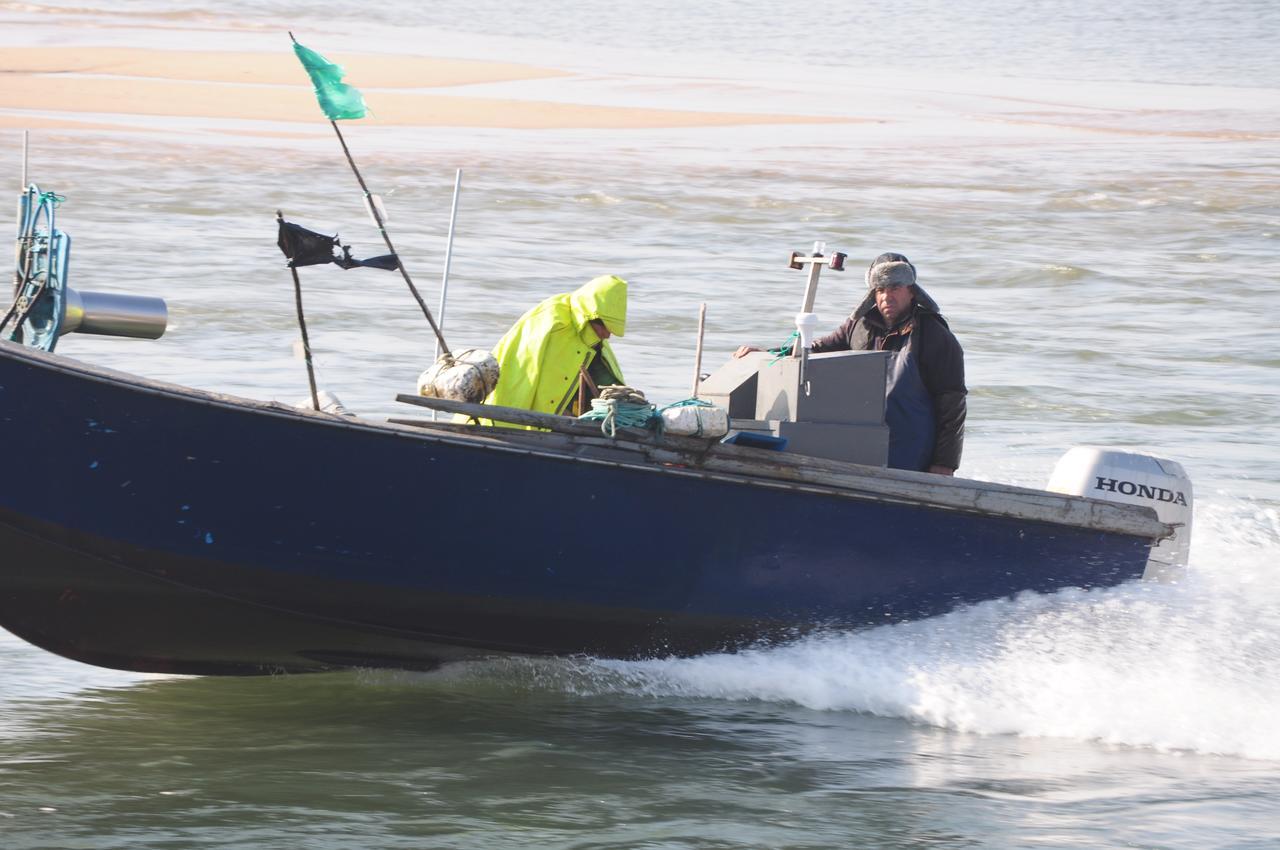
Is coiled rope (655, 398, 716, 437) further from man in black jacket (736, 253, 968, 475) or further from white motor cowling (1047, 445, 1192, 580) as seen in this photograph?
white motor cowling (1047, 445, 1192, 580)

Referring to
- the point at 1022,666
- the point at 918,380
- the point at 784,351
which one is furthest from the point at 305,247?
the point at 1022,666

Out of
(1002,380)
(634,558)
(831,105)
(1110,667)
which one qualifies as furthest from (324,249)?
(831,105)

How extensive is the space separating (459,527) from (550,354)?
0.70 m

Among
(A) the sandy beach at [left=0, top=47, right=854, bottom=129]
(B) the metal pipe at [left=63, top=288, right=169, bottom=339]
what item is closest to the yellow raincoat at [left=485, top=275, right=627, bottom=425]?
(B) the metal pipe at [left=63, top=288, right=169, bottom=339]

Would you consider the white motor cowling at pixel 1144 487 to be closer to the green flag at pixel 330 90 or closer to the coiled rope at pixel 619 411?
the coiled rope at pixel 619 411

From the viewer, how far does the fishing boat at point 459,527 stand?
5.52 metres

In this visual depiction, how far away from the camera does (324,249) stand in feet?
18.0

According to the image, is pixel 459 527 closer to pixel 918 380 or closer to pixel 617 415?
pixel 617 415

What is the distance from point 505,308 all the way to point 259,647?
8.35 m

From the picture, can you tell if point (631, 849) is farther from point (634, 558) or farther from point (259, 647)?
point (259, 647)

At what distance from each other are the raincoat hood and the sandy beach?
915 inches

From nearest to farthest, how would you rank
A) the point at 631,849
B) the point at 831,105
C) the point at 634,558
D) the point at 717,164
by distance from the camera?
the point at 631,849, the point at 634,558, the point at 717,164, the point at 831,105

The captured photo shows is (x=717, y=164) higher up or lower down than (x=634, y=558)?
higher up

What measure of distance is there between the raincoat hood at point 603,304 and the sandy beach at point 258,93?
23.2 m
